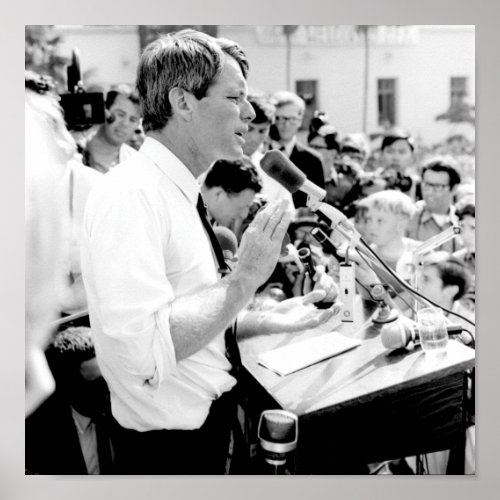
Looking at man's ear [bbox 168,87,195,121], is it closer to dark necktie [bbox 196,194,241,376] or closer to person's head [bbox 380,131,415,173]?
dark necktie [bbox 196,194,241,376]

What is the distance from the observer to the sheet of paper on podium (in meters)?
2.31

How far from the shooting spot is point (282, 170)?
2379 millimetres

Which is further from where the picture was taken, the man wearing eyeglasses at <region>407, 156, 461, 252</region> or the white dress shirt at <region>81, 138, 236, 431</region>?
the man wearing eyeglasses at <region>407, 156, 461, 252</region>

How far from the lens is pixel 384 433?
2348mm

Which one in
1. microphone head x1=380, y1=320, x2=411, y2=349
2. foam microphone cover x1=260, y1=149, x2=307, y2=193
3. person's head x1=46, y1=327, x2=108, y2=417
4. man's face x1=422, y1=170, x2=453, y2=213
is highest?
foam microphone cover x1=260, y1=149, x2=307, y2=193

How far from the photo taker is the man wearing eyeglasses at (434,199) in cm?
240

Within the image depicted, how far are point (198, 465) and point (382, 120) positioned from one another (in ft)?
3.95

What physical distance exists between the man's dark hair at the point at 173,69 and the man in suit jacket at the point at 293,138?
171 mm

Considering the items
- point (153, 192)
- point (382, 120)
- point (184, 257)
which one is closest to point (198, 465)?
point (184, 257)

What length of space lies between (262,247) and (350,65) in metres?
0.63

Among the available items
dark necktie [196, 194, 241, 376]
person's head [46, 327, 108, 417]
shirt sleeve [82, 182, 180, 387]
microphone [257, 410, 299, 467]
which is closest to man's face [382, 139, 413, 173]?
dark necktie [196, 194, 241, 376]

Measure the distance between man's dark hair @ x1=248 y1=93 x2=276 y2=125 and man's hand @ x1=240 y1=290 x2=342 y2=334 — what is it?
552mm

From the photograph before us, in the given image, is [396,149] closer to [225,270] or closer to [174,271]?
[225,270]

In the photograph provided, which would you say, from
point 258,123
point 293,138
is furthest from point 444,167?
point 258,123
